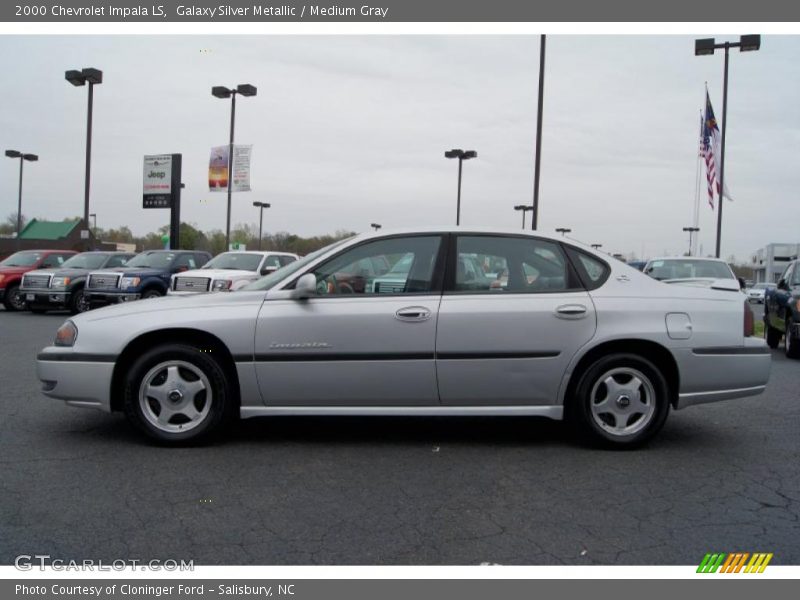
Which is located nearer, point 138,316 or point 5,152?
point 138,316

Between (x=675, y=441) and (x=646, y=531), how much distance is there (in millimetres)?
2135

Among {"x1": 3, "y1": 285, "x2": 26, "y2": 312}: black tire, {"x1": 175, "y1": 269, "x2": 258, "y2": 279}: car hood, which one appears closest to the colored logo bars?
{"x1": 175, "y1": 269, "x2": 258, "y2": 279}: car hood

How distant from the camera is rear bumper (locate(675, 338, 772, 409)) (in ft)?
17.8

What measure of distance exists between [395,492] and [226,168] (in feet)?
96.3

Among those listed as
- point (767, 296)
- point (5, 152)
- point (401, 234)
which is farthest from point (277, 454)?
point (5, 152)

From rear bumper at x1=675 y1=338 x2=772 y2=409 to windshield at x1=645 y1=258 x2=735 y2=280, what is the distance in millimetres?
9161

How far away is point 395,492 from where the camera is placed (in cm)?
444

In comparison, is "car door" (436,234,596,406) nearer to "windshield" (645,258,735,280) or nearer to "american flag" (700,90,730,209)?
"windshield" (645,258,735,280)

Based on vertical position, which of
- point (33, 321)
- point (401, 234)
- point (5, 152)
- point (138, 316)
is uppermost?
point (5, 152)

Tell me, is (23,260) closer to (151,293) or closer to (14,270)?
(14,270)

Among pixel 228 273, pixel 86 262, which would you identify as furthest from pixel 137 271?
pixel 228 273

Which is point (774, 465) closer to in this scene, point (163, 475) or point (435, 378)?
point (435, 378)
